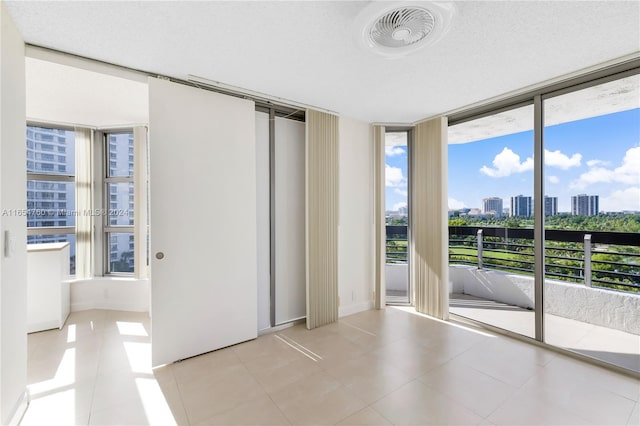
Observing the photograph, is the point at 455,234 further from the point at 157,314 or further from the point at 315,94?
the point at 157,314

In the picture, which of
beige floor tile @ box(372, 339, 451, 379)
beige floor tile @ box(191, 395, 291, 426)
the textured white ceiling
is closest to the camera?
the textured white ceiling

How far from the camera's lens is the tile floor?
1.80 meters

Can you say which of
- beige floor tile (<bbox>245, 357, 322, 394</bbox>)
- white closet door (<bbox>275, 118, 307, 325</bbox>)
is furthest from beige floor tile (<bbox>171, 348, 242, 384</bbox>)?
white closet door (<bbox>275, 118, 307, 325</bbox>)

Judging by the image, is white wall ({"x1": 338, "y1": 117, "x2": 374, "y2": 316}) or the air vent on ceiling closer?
the air vent on ceiling

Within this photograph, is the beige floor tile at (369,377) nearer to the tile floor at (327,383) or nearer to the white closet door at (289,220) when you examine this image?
the tile floor at (327,383)

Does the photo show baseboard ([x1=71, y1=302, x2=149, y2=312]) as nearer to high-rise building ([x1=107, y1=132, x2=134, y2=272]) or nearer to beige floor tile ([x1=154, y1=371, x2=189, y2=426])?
high-rise building ([x1=107, y1=132, x2=134, y2=272])

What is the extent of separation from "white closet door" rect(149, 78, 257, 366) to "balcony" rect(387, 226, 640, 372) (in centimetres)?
226

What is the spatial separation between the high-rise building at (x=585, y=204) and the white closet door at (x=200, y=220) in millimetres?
3773

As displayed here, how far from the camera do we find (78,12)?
166 cm

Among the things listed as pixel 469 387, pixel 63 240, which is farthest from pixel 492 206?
pixel 63 240

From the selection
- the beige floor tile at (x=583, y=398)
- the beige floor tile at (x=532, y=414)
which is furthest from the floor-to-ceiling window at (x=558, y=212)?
the beige floor tile at (x=532, y=414)

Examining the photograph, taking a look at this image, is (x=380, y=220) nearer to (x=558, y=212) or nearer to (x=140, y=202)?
(x=558, y=212)

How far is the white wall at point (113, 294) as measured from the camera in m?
3.73

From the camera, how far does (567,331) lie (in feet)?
9.86
